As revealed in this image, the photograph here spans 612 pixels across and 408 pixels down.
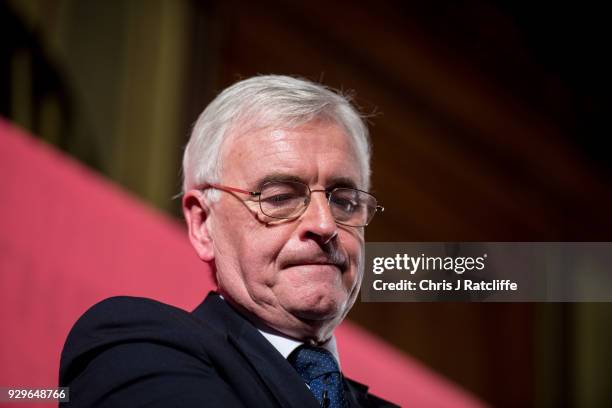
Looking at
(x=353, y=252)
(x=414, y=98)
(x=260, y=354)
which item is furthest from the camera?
(x=414, y=98)

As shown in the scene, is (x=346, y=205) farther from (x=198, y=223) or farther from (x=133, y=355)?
(x=133, y=355)

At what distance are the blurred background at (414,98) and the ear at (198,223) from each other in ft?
2.77

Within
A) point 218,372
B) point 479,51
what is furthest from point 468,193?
point 218,372

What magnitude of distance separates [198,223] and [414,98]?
146 centimetres

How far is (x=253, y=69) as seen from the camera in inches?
97.2

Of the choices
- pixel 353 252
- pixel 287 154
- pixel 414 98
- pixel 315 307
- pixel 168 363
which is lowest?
pixel 168 363

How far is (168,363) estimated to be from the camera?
2.66ft

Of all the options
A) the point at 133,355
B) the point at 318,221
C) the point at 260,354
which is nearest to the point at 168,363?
the point at 133,355

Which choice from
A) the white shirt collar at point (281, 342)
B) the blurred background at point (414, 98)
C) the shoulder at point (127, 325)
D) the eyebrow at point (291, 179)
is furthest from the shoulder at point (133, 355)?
the blurred background at point (414, 98)

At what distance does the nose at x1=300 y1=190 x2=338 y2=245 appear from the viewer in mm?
1018

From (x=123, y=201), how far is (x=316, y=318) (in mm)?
1246

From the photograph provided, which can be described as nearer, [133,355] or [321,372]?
[133,355]

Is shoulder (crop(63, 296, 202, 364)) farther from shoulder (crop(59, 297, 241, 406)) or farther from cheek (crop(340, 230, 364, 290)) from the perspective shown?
cheek (crop(340, 230, 364, 290))

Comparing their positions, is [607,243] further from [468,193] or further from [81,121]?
[81,121]
